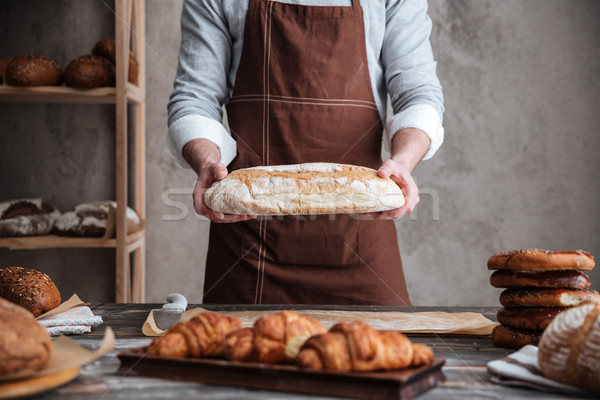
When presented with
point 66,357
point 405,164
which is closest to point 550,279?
point 405,164

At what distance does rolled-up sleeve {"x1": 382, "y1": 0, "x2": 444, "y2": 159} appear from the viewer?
1774 millimetres

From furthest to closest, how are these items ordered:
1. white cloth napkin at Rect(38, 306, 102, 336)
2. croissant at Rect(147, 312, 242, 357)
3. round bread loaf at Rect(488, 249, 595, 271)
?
white cloth napkin at Rect(38, 306, 102, 336)
round bread loaf at Rect(488, 249, 595, 271)
croissant at Rect(147, 312, 242, 357)

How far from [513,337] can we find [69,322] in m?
0.89

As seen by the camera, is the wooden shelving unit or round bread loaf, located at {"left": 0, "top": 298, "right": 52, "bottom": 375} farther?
the wooden shelving unit

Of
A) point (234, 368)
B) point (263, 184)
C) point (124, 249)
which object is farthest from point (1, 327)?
point (124, 249)

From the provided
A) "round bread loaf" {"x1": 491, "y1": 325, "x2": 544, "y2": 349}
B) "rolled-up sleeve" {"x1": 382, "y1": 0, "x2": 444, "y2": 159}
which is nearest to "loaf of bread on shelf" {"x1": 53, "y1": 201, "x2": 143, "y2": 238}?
"rolled-up sleeve" {"x1": 382, "y1": 0, "x2": 444, "y2": 159}

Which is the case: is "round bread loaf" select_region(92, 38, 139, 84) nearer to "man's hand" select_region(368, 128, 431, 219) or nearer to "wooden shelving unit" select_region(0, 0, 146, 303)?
"wooden shelving unit" select_region(0, 0, 146, 303)

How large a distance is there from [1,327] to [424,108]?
129 cm

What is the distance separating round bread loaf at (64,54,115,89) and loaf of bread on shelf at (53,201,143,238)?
0.49m

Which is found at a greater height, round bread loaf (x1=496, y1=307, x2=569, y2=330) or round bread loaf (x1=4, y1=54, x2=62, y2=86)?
round bread loaf (x1=4, y1=54, x2=62, y2=86)

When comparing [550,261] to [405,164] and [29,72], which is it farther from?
[29,72]

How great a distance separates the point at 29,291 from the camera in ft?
4.24

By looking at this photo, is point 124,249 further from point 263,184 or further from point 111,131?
point 263,184

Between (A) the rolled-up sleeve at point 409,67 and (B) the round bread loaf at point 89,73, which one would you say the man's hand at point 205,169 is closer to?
(A) the rolled-up sleeve at point 409,67
